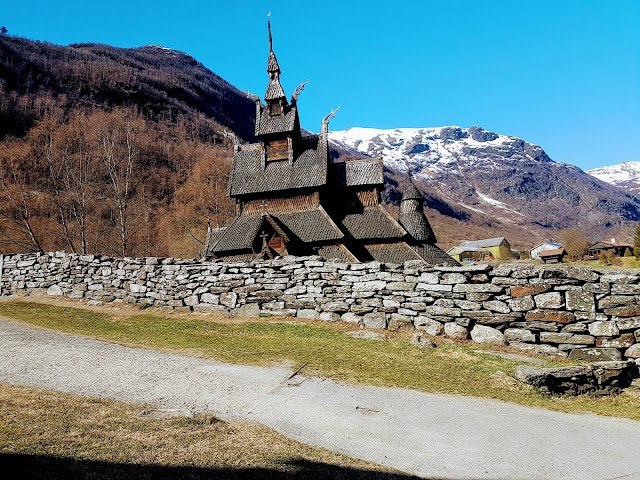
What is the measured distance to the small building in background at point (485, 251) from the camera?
105 m

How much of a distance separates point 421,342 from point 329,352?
2685 mm

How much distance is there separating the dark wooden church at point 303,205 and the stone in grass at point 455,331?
13.5 metres

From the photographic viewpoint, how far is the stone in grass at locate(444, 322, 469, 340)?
1162 cm

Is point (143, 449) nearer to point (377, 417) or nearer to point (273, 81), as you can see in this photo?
point (377, 417)

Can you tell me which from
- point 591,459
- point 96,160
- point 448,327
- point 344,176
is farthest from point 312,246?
point 96,160

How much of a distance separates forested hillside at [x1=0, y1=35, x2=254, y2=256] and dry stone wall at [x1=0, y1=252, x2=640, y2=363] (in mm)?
12099

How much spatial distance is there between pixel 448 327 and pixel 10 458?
1056cm

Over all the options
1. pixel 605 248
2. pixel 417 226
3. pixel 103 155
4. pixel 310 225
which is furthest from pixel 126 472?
pixel 605 248

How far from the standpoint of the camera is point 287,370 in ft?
29.4

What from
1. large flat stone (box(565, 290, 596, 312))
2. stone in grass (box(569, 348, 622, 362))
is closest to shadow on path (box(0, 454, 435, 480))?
stone in grass (box(569, 348, 622, 362))

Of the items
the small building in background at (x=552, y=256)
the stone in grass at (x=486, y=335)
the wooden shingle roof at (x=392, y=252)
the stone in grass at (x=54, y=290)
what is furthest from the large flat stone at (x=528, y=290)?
the small building in background at (x=552, y=256)

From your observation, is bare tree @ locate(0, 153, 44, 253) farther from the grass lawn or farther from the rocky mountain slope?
the rocky mountain slope

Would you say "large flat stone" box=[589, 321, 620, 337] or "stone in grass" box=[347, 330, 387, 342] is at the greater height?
"large flat stone" box=[589, 321, 620, 337]

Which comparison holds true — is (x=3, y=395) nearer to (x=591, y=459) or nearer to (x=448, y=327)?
(x=591, y=459)
